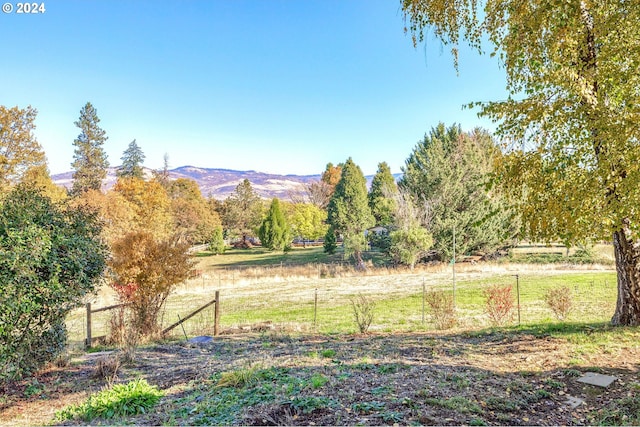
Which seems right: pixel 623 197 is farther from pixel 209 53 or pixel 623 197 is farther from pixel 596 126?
pixel 209 53

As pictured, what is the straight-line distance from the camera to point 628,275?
18.7ft

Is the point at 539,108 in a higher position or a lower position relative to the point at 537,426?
higher

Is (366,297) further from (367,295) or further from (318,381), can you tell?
(318,381)

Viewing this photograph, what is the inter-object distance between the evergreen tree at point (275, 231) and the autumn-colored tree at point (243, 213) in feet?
26.1

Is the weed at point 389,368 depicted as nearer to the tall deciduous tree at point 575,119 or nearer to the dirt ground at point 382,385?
the dirt ground at point 382,385

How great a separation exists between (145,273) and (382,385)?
681cm

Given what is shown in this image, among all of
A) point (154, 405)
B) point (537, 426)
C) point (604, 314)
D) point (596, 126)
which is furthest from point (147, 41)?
point (604, 314)

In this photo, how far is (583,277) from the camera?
54.6 ft

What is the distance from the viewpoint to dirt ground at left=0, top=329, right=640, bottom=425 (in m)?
3.03

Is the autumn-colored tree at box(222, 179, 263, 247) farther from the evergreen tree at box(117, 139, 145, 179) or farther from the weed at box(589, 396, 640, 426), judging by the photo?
the weed at box(589, 396, 640, 426)

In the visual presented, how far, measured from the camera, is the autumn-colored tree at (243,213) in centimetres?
5256

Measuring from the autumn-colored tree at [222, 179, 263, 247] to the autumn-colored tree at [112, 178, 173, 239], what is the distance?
790 inches

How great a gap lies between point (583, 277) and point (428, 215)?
414 inches

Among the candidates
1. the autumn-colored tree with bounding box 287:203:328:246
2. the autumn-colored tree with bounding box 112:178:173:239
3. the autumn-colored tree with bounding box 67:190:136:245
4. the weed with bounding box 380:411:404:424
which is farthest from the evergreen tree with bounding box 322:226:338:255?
the weed with bounding box 380:411:404:424
